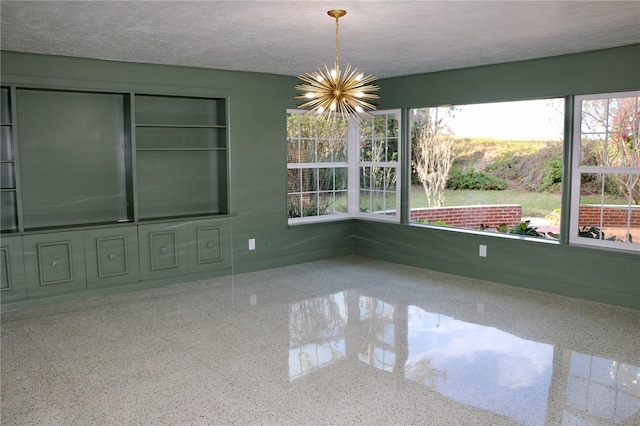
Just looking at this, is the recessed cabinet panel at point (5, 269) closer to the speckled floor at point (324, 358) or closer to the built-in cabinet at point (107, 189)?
the built-in cabinet at point (107, 189)

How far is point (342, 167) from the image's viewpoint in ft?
23.5

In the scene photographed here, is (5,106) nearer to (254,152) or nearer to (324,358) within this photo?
(254,152)

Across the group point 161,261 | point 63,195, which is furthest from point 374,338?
point 63,195

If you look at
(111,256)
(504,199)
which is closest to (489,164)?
(504,199)

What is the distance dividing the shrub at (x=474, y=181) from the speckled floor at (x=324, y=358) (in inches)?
181

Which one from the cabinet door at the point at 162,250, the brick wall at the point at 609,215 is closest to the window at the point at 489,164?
the brick wall at the point at 609,215

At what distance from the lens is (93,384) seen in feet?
10.7

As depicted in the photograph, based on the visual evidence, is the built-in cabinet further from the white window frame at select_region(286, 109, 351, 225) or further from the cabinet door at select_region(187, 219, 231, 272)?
the white window frame at select_region(286, 109, 351, 225)

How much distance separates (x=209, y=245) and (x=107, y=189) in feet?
4.08

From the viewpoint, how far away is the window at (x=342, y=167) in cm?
669

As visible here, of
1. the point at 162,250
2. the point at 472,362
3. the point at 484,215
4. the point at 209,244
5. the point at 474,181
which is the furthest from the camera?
the point at 474,181

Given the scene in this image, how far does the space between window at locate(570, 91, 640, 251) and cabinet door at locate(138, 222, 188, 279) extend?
160 inches

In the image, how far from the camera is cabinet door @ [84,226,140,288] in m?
5.16

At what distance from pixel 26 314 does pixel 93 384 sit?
1863 millimetres
